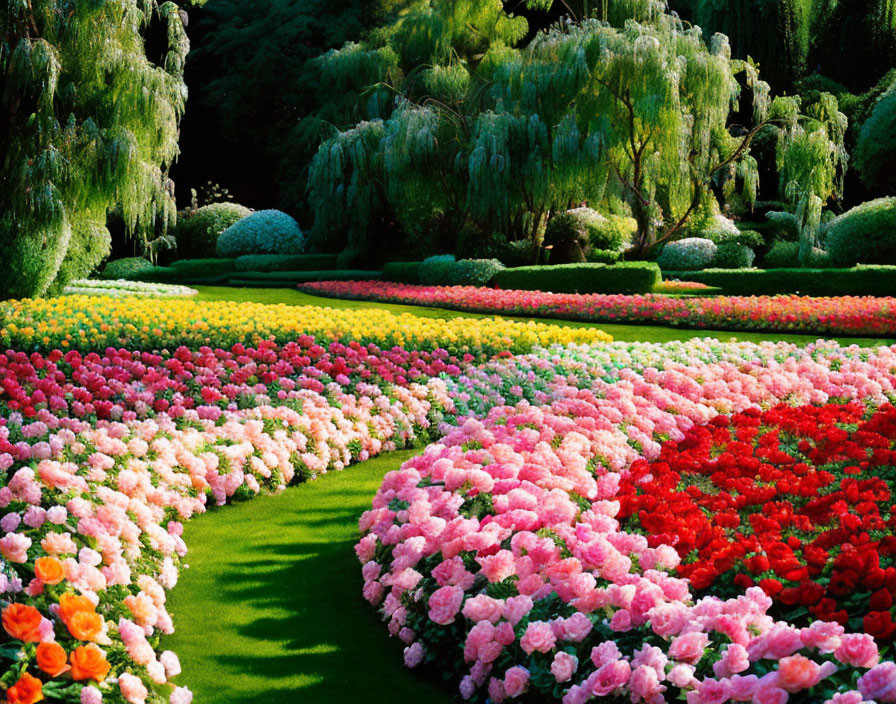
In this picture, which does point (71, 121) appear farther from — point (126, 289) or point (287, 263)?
point (287, 263)

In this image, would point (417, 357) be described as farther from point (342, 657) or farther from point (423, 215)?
point (423, 215)

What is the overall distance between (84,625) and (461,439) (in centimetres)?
248

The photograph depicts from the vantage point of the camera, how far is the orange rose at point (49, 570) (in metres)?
2.87

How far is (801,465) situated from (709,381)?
234 cm

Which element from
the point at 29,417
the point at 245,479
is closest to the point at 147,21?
the point at 29,417

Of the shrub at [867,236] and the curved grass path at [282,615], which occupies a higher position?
the shrub at [867,236]

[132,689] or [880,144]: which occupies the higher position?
[880,144]

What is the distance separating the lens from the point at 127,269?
79.5ft

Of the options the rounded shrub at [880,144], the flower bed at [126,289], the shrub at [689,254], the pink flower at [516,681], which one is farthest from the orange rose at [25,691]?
the rounded shrub at [880,144]

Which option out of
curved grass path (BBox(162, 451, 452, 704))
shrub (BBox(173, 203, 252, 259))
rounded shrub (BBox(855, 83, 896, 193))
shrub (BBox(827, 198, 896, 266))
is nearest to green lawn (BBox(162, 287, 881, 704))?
curved grass path (BBox(162, 451, 452, 704))

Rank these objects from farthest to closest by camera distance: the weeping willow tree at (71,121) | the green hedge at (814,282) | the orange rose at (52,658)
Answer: the green hedge at (814,282) < the weeping willow tree at (71,121) < the orange rose at (52,658)

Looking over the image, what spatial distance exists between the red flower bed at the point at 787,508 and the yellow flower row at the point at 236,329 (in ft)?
13.0

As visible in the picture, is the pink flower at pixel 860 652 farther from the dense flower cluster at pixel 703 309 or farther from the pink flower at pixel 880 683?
the dense flower cluster at pixel 703 309

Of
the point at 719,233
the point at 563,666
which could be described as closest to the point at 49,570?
the point at 563,666
